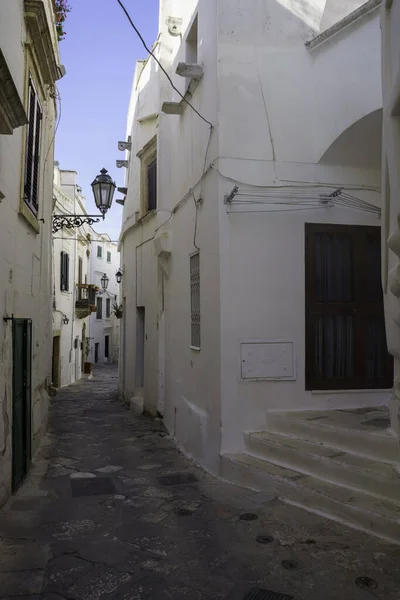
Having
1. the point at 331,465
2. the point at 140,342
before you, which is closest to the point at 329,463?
the point at 331,465

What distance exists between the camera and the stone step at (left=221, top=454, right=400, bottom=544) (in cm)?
409

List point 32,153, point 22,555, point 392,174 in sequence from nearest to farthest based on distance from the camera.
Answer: point 392,174, point 22,555, point 32,153

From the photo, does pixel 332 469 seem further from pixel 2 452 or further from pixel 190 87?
pixel 190 87

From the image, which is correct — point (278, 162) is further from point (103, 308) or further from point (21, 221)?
point (103, 308)

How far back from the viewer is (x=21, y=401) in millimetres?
6184

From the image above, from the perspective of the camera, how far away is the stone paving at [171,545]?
135 inches

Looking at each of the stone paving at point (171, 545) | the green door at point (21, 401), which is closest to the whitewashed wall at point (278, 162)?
the stone paving at point (171, 545)

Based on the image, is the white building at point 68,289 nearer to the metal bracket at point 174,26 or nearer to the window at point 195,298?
the metal bracket at point 174,26

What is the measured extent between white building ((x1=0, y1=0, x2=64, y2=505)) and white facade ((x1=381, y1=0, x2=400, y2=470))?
2865 mm

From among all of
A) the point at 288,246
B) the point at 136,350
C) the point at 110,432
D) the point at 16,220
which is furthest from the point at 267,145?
the point at 136,350

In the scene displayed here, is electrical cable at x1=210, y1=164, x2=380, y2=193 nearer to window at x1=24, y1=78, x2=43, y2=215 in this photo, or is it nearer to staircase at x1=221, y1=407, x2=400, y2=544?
window at x1=24, y1=78, x2=43, y2=215

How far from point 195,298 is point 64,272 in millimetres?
15578

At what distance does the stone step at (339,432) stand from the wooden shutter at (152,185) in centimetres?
726

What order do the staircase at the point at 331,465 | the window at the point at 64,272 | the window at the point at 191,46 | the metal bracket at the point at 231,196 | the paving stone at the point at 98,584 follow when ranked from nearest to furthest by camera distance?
1. the paving stone at the point at 98,584
2. the staircase at the point at 331,465
3. the metal bracket at the point at 231,196
4. the window at the point at 191,46
5. the window at the point at 64,272
